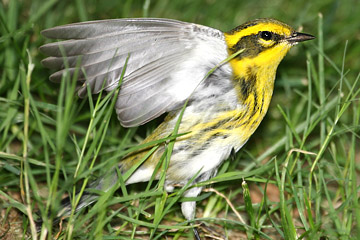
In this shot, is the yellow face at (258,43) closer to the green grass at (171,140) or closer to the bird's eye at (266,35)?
the bird's eye at (266,35)

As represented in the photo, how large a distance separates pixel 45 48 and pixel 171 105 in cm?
88

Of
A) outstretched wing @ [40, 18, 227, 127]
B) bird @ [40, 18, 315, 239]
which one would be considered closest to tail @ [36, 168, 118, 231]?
bird @ [40, 18, 315, 239]

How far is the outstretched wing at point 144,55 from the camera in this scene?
344 cm

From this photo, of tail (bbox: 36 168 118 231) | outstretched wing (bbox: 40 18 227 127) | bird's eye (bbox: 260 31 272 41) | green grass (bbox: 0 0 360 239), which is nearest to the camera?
green grass (bbox: 0 0 360 239)

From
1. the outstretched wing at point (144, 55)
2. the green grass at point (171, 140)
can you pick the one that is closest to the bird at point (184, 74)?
the outstretched wing at point (144, 55)

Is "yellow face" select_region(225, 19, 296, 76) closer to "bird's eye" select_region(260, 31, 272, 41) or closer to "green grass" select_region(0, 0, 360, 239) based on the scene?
"bird's eye" select_region(260, 31, 272, 41)

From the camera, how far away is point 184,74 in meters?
3.50

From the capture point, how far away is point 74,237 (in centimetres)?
322

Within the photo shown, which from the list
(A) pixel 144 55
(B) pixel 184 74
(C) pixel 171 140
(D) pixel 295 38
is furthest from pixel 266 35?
(C) pixel 171 140

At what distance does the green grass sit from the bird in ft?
0.60

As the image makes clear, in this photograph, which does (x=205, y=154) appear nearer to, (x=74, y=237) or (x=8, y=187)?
(x=74, y=237)

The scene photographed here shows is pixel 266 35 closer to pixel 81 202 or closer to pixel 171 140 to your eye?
pixel 171 140

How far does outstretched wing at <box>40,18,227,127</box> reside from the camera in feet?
11.3

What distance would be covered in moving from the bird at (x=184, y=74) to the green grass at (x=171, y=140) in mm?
183
